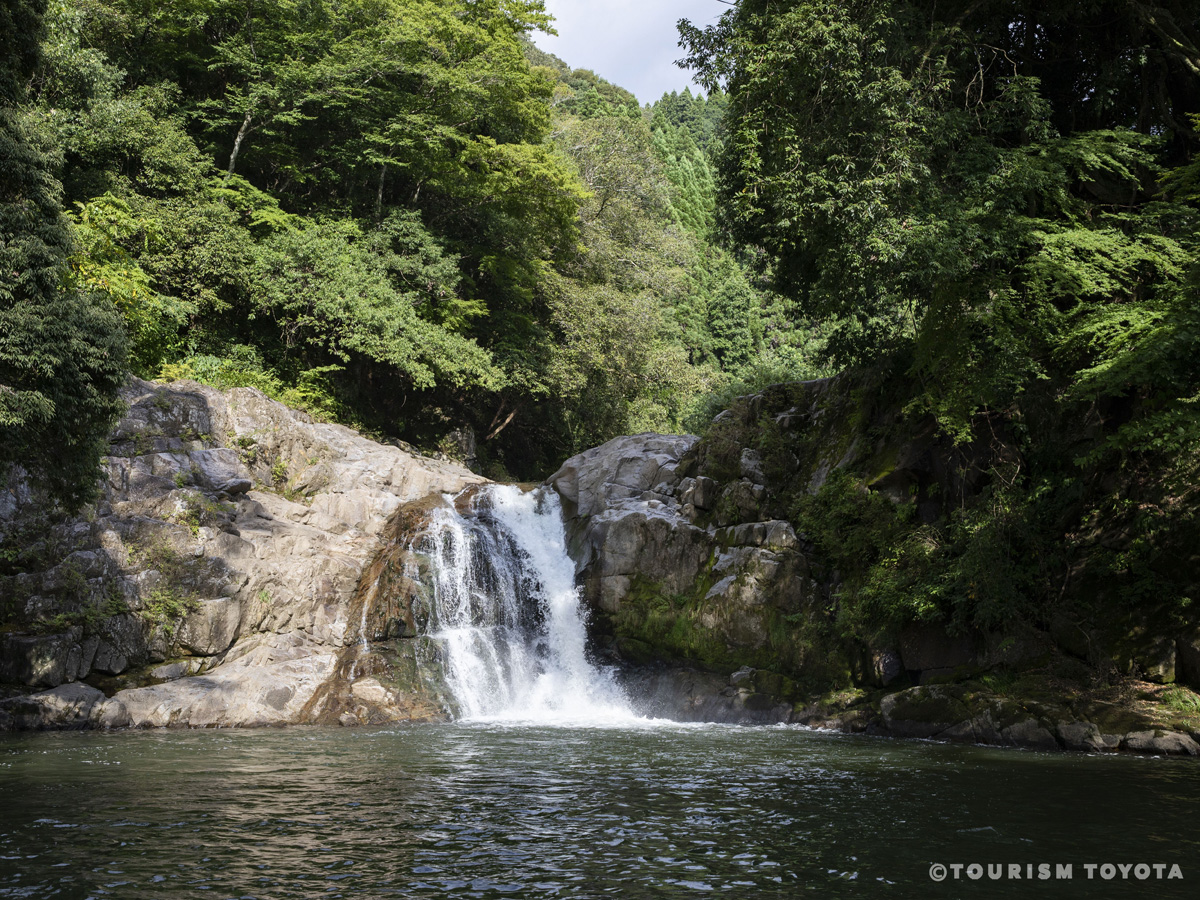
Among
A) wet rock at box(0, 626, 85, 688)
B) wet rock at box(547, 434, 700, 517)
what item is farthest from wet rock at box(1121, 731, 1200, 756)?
wet rock at box(0, 626, 85, 688)

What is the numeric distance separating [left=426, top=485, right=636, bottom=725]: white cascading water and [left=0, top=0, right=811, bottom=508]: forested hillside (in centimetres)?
805

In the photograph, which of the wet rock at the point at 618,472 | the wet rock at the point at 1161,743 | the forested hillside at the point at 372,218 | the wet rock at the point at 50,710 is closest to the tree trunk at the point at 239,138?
the forested hillside at the point at 372,218

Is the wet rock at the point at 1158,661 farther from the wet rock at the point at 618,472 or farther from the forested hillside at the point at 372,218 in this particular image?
the forested hillside at the point at 372,218

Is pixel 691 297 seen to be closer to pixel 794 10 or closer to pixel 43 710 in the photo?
pixel 794 10

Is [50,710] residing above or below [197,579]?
below

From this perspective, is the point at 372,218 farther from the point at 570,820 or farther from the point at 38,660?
the point at 570,820

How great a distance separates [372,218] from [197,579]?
16.9 metres

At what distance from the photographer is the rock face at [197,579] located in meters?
15.4

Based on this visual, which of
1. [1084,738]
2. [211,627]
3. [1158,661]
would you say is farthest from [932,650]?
[211,627]

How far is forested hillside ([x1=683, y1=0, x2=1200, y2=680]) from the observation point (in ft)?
45.5

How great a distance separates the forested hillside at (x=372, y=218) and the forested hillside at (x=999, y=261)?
7.06 m

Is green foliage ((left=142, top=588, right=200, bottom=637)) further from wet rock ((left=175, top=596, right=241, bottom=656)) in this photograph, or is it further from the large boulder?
the large boulder

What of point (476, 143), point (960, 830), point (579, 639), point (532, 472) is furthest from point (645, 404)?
point (960, 830)

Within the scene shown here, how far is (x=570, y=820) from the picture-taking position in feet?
25.2
